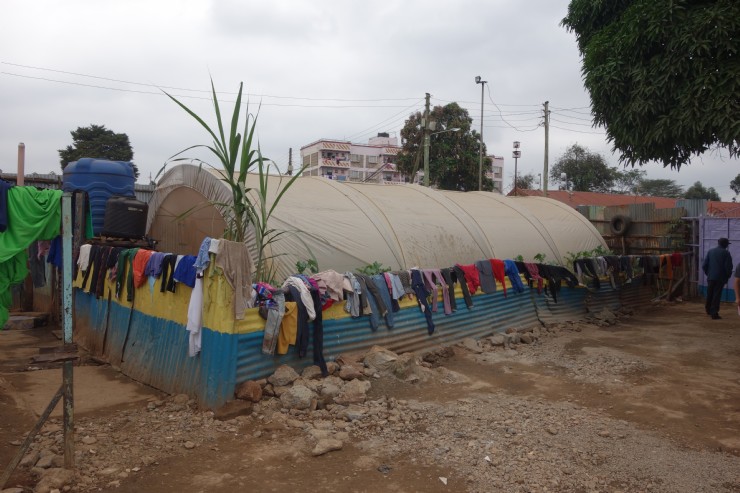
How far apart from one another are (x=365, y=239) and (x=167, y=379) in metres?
3.84

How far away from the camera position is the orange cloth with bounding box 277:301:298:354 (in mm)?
6102

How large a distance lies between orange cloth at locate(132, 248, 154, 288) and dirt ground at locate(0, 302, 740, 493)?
4.40 feet

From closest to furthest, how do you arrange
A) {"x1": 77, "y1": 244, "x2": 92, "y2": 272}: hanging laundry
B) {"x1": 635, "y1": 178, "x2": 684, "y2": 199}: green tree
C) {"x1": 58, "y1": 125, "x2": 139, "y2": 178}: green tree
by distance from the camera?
{"x1": 77, "y1": 244, "x2": 92, "y2": 272}: hanging laundry
{"x1": 58, "y1": 125, "x2": 139, "y2": 178}: green tree
{"x1": 635, "y1": 178, "x2": 684, "y2": 199}: green tree

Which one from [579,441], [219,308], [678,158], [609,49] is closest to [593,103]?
[609,49]

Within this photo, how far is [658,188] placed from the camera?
64875 mm

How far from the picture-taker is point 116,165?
10305 mm

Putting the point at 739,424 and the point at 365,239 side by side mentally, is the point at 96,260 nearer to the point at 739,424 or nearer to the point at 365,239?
the point at 365,239

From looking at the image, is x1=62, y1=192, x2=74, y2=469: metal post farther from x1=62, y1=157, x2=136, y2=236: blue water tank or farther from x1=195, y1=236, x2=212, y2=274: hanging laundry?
x1=62, y1=157, x2=136, y2=236: blue water tank

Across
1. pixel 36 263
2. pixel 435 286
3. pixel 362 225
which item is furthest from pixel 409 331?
pixel 36 263

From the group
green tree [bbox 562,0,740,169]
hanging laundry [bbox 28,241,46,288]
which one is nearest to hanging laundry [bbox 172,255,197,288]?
hanging laundry [bbox 28,241,46,288]

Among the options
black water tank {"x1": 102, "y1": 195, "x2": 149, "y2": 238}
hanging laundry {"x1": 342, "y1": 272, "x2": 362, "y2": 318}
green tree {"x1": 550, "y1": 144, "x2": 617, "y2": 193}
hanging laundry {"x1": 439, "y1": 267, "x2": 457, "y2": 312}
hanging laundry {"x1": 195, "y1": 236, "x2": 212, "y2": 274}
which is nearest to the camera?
hanging laundry {"x1": 195, "y1": 236, "x2": 212, "y2": 274}

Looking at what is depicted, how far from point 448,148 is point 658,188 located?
43.7 m

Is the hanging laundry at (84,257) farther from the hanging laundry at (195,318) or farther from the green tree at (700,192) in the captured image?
the green tree at (700,192)

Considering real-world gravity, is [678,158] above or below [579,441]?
above
